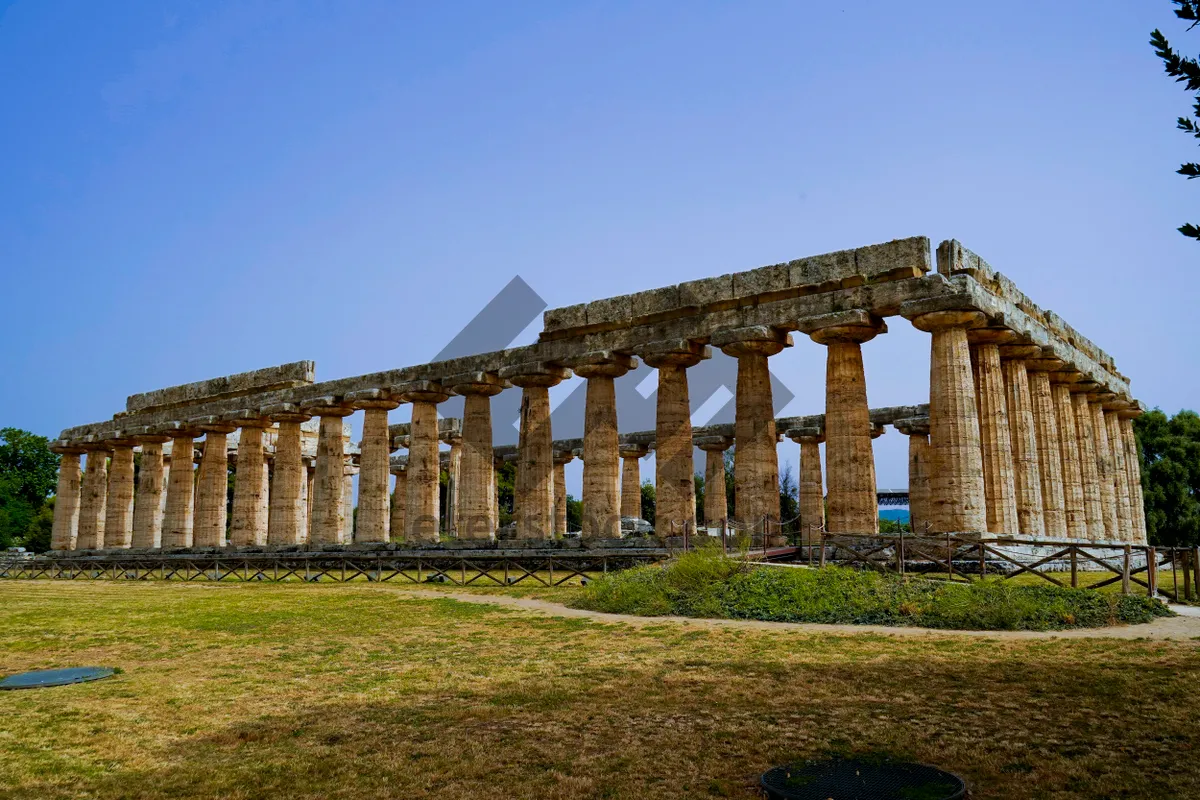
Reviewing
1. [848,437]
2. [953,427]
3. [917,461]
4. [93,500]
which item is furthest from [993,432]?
[93,500]

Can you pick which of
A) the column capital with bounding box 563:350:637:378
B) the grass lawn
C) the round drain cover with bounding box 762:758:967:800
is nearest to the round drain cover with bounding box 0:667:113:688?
the grass lawn

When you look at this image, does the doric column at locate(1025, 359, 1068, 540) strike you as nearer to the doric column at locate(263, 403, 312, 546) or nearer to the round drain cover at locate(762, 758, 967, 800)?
the round drain cover at locate(762, 758, 967, 800)

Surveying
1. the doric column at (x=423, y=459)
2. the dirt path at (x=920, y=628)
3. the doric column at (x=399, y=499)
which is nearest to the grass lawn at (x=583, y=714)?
the dirt path at (x=920, y=628)

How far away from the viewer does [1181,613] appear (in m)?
16.1

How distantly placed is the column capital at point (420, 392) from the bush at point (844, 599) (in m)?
17.6

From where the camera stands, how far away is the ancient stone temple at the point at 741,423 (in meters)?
25.3

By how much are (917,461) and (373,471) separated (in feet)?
78.0

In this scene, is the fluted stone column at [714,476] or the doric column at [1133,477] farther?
the fluted stone column at [714,476]

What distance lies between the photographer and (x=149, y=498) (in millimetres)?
50094

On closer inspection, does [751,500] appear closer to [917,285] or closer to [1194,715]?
[917,285]

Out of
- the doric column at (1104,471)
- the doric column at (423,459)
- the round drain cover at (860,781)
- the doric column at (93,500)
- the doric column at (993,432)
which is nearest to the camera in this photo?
the round drain cover at (860,781)

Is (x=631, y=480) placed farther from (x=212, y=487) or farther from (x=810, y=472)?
(x=212, y=487)

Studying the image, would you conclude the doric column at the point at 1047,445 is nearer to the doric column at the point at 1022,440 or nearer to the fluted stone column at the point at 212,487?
the doric column at the point at 1022,440

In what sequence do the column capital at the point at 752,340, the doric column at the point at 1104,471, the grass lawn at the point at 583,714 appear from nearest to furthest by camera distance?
the grass lawn at the point at 583,714
the column capital at the point at 752,340
the doric column at the point at 1104,471
